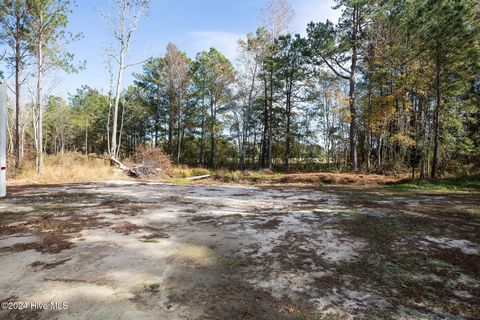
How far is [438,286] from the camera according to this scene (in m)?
2.36

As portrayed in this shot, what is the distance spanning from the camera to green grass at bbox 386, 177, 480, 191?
9812 millimetres

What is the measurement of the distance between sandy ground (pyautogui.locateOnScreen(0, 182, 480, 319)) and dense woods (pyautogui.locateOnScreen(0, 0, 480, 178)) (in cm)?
1008

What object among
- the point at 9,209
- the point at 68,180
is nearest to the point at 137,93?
the point at 68,180

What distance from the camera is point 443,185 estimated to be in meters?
10.5

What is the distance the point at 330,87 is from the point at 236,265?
27111mm

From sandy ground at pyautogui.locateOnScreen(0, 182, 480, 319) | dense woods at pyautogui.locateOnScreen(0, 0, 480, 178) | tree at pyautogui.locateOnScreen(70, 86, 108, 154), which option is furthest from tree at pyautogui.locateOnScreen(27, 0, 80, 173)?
tree at pyautogui.locateOnScreen(70, 86, 108, 154)

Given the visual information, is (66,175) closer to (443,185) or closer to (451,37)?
(443,185)

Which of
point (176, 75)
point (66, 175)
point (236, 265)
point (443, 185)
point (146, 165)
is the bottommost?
point (236, 265)

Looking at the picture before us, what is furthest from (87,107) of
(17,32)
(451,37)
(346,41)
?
(451,37)

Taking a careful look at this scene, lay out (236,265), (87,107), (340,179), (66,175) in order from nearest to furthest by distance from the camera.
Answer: (236,265) → (66,175) → (340,179) → (87,107)

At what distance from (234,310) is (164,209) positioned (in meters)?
3.75

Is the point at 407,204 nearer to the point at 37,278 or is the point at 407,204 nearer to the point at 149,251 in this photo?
the point at 149,251

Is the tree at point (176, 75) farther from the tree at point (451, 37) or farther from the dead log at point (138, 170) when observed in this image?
the tree at point (451, 37)

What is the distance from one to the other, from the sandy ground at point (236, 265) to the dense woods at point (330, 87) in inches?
397
